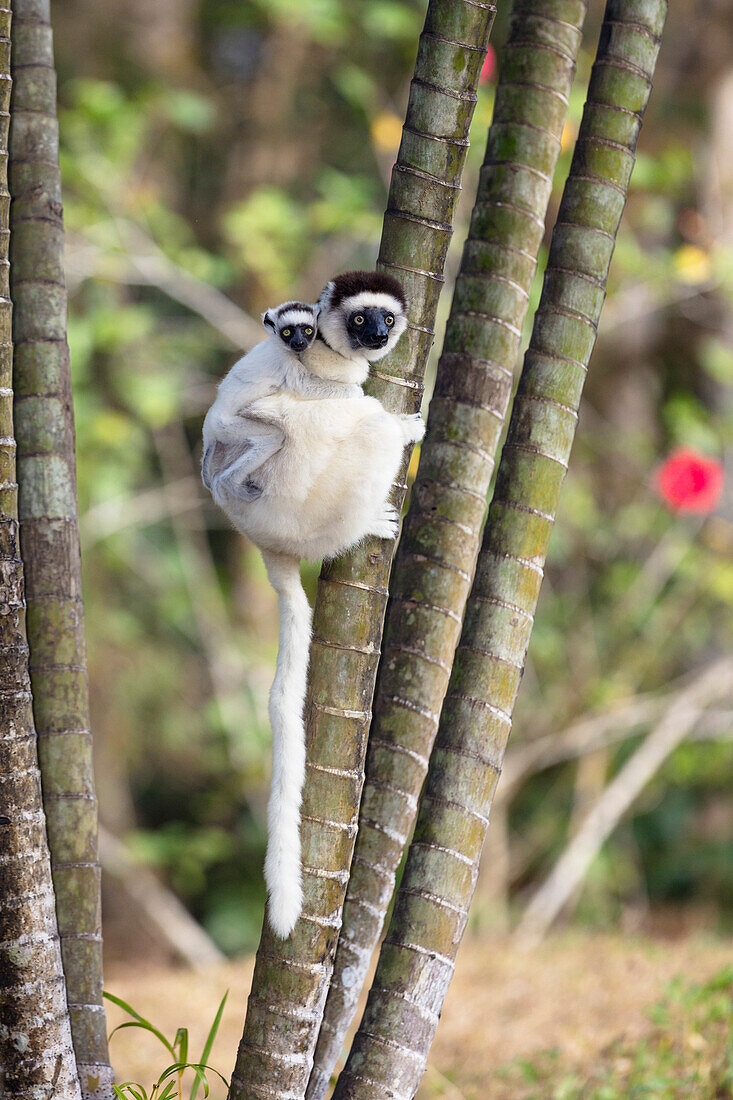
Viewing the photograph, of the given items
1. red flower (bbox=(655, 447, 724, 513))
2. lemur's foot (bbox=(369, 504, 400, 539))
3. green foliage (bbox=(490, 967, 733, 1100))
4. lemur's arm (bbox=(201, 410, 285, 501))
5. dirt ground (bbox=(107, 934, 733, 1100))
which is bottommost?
dirt ground (bbox=(107, 934, 733, 1100))

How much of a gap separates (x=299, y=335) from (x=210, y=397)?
14.4 feet

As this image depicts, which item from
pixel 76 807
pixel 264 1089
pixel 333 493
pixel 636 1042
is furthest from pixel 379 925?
pixel 636 1042

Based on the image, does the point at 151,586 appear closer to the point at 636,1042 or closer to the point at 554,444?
the point at 636,1042

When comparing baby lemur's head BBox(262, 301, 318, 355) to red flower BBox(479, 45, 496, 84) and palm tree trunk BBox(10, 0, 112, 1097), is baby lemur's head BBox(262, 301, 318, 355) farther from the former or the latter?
red flower BBox(479, 45, 496, 84)

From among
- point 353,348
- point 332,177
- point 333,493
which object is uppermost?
point 332,177

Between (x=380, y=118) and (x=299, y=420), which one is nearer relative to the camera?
(x=299, y=420)

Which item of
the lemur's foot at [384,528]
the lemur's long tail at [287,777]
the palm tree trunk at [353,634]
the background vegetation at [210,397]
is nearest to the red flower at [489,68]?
the background vegetation at [210,397]

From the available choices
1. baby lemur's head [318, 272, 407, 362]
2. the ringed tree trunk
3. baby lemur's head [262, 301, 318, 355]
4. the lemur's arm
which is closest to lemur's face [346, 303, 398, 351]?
baby lemur's head [318, 272, 407, 362]

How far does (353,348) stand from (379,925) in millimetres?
1300

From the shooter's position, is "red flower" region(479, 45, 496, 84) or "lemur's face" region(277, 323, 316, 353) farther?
"red flower" region(479, 45, 496, 84)

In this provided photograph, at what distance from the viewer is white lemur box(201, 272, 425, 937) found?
2.09 meters

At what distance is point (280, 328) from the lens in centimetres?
223

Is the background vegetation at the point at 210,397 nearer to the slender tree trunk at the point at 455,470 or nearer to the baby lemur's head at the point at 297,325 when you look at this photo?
the slender tree trunk at the point at 455,470

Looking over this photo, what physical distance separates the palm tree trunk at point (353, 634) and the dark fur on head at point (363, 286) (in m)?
0.05
